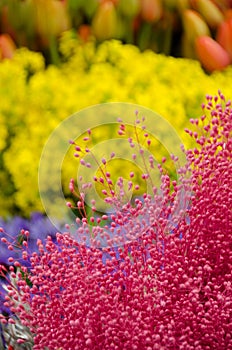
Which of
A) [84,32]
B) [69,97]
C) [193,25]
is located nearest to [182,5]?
[193,25]

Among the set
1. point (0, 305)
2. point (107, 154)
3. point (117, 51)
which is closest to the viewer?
point (0, 305)

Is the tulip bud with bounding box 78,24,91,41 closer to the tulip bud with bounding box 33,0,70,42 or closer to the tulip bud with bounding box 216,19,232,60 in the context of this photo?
the tulip bud with bounding box 33,0,70,42

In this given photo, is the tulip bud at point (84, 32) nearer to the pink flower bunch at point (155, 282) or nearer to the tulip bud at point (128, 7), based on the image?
→ the tulip bud at point (128, 7)

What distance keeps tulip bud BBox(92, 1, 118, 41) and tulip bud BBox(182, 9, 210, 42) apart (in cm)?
9

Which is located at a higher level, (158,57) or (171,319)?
(158,57)

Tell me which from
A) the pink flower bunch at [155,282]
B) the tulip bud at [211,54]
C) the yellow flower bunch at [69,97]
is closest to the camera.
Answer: the pink flower bunch at [155,282]

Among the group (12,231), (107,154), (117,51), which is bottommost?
(12,231)

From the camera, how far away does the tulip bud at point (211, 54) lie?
99 centimetres

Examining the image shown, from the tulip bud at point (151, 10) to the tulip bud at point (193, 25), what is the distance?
0.04 metres

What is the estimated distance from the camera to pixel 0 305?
27.6 inches

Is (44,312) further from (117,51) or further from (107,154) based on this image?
(117,51)

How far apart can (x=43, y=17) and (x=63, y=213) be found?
0.33 metres

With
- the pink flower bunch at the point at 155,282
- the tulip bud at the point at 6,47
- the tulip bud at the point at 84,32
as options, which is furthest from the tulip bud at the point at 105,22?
the pink flower bunch at the point at 155,282

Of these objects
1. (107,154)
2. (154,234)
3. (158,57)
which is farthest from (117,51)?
(154,234)
